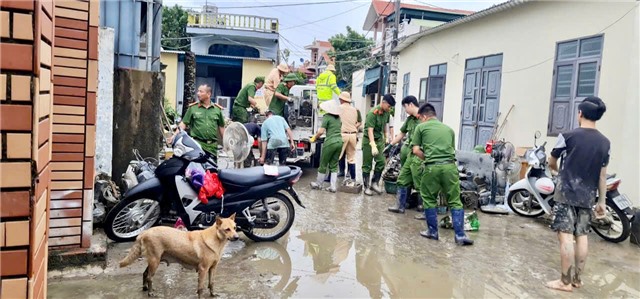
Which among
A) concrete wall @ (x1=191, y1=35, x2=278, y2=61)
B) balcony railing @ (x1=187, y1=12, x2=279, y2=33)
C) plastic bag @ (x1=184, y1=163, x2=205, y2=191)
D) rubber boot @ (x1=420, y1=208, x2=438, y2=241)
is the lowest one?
rubber boot @ (x1=420, y1=208, x2=438, y2=241)

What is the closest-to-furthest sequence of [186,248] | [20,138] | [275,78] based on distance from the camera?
[20,138] < [186,248] < [275,78]

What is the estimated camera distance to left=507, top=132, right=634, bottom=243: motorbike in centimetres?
606

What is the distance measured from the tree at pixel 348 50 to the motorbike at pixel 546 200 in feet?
89.0

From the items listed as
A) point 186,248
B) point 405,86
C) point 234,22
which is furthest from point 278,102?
point 234,22

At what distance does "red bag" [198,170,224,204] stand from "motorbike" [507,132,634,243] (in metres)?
4.51

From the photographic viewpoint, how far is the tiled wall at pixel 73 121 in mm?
4180

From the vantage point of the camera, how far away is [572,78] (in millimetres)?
8688

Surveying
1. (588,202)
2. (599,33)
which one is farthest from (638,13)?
(588,202)

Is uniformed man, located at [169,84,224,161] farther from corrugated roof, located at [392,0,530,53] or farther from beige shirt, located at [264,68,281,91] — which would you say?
corrugated roof, located at [392,0,530,53]

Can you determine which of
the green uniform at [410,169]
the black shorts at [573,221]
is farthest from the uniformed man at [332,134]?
the black shorts at [573,221]

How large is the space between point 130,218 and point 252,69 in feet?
63.2

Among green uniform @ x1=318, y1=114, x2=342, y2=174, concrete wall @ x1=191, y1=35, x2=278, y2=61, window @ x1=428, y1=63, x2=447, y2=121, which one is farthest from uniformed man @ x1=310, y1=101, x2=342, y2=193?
concrete wall @ x1=191, y1=35, x2=278, y2=61

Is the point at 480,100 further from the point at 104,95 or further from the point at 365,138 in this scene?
the point at 104,95

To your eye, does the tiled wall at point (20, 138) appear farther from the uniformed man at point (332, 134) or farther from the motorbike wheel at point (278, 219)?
the uniformed man at point (332, 134)
